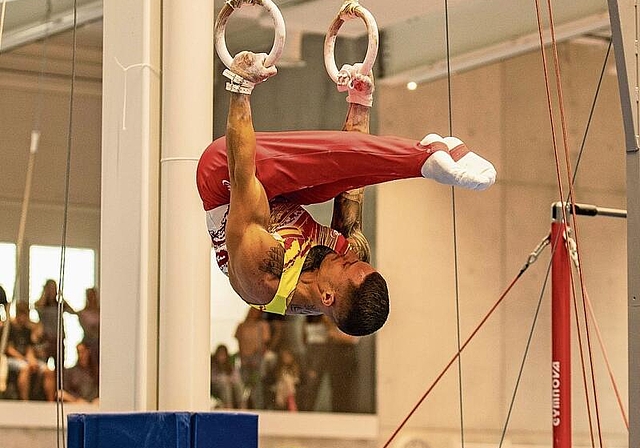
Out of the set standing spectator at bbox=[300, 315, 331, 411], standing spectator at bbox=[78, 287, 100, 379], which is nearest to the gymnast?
standing spectator at bbox=[78, 287, 100, 379]

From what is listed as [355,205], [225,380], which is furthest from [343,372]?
[355,205]

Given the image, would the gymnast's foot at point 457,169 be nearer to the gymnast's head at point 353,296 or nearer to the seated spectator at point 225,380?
the gymnast's head at point 353,296

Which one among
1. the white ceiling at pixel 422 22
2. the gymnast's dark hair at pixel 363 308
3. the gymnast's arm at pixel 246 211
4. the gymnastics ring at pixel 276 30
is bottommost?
the gymnast's dark hair at pixel 363 308

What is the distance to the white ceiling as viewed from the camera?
764 centimetres

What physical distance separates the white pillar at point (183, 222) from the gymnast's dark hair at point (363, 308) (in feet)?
5.64

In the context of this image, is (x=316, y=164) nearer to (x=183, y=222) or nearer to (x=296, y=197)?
(x=296, y=197)

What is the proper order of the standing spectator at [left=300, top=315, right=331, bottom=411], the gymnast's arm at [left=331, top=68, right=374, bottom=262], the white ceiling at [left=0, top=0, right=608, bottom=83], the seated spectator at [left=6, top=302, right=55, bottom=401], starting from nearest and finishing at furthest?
the gymnast's arm at [left=331, top=68, right=374, bottom=262], the white ceiling at [left=0, top=0, right=608, bottom=83], the seated spectator at [left=6, top=302, right=55, bottom=401], the standing spectator at [left=300, top=315, right=331, bottom=411]

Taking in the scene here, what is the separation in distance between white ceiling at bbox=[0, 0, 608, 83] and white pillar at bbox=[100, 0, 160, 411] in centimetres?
153

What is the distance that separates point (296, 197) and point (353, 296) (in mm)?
395

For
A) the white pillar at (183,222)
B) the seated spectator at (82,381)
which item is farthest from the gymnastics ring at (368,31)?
the seated spectator at (82,381)

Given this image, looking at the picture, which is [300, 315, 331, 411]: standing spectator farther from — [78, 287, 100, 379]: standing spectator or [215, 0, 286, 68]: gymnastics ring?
[215, 0, 286, 68]: gymnastics ring

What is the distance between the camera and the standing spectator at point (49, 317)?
10195 millimetres

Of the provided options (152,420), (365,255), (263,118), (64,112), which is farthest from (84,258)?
(365,255)

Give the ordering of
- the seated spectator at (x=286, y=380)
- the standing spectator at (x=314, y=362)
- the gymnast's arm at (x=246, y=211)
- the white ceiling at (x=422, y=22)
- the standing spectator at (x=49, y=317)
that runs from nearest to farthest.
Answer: the gymnast's arm at (x=246, y=211) < the white ceiling at (x=422, y=22) < the standing spectator at (x=49, y=317) < the seated spectator at (x=286, y=380) < the standing spectator at (x=314, y=362)
